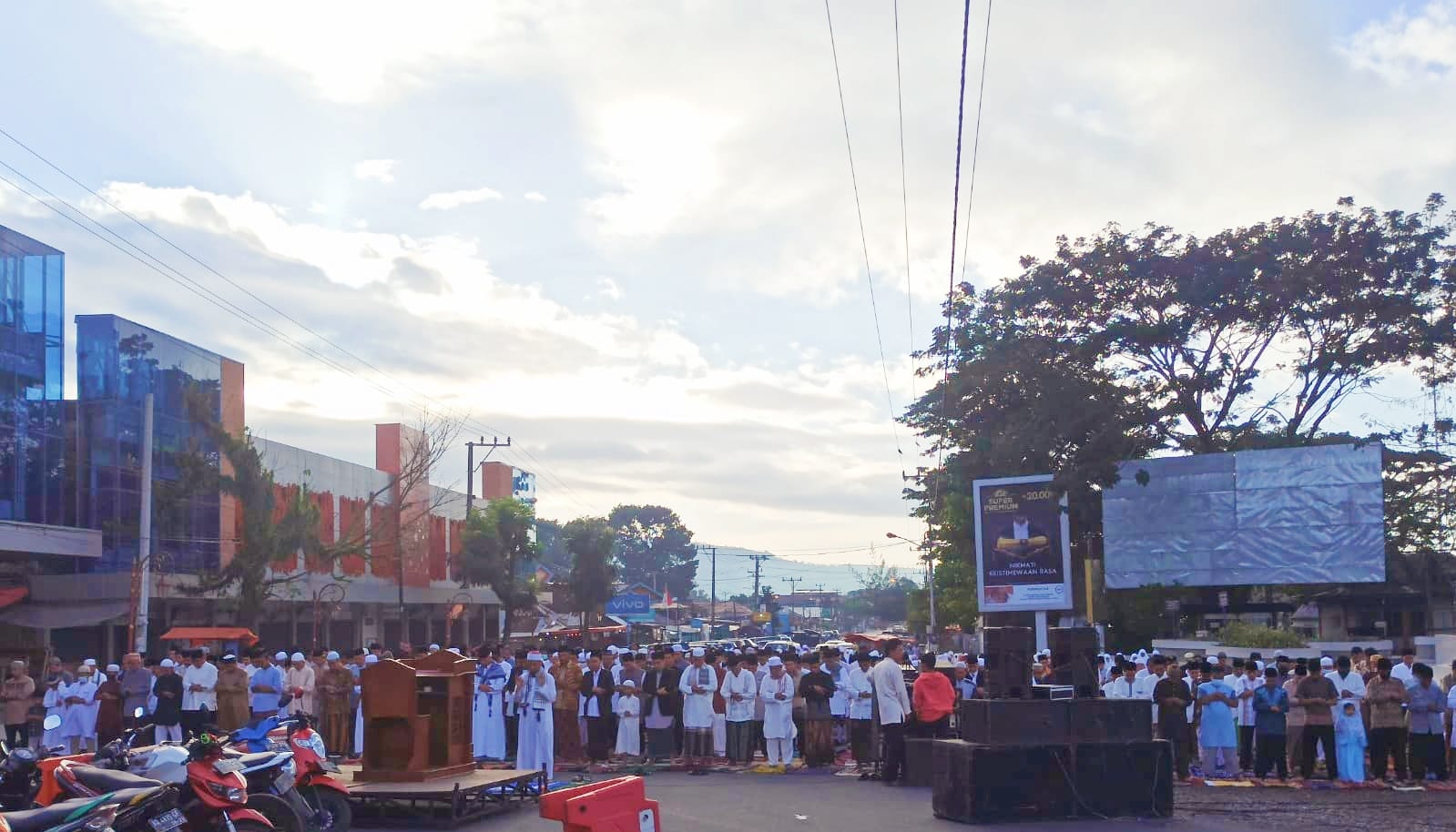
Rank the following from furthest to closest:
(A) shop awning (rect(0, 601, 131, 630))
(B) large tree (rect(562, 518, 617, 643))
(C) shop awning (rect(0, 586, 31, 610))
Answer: (B) large tree (rect(562, 518, 617, 643)), (A) shop awning (rect(0, 601, 131, 630)), (C) shop awning (rect(0, 586, 31, 610))

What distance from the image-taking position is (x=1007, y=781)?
13.0m

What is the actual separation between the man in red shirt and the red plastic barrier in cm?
792

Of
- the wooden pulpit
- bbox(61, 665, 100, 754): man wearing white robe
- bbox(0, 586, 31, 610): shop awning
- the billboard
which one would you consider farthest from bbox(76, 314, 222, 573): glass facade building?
the wooden pulpit

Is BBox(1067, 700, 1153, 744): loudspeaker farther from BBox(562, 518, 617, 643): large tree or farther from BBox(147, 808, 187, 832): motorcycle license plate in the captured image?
BBox(562, 518, 617, 643): large tree

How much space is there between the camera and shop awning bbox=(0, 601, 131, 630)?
31016 millimetres

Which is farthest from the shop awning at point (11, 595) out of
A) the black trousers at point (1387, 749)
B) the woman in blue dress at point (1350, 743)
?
the black trousers at point (1387, 749)

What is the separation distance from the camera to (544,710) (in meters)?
17.1

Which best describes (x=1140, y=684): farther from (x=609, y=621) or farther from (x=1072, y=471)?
(x=609, y=621)

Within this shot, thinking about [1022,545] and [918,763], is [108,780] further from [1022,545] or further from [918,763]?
[1022,545]

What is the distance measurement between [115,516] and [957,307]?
2209 centimetres

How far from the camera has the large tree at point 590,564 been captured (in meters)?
59.7

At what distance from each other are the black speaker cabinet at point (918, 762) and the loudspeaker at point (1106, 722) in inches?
113

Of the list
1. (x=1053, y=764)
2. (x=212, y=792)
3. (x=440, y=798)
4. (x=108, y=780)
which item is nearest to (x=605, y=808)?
(x=212, y=792)

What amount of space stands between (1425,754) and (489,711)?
12152 mm
